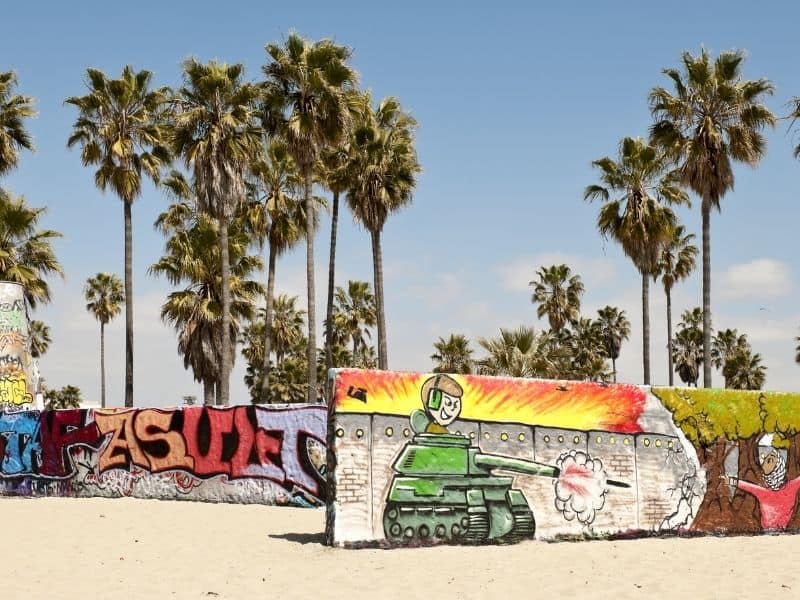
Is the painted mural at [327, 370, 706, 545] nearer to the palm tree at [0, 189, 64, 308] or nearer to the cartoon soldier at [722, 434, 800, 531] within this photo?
the cartoon soldier at [722, 434, 800, 531]

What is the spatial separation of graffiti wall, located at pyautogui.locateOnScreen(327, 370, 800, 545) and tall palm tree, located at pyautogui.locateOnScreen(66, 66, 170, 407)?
21891 millimetres

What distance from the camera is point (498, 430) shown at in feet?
46.4

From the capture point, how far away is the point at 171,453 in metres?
20.3

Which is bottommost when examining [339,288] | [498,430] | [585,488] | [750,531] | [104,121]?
[750,531]

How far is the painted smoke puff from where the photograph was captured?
44.1ft

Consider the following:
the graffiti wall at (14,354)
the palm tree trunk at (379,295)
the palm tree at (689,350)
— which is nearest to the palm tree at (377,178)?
the palm tree trunk at (379,295)

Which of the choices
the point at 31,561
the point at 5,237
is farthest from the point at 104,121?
the point at 31,561

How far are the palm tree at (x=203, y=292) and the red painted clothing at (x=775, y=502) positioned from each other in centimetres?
2308

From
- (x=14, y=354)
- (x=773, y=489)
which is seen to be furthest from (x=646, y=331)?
(x=14, y=354)

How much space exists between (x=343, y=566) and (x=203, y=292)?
2520 cm

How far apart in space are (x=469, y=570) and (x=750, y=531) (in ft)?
22.7

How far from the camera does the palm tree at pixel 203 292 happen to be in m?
35.1

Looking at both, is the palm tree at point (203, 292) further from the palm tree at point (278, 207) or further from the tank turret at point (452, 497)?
the tank turret at point (452, 497)

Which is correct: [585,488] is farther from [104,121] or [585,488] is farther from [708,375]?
[104,121]
